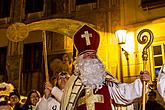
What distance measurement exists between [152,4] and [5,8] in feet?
16.6

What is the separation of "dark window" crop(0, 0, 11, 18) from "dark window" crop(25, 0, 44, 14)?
0.68 metres

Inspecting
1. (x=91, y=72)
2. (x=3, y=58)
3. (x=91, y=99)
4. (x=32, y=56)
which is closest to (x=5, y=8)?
(x=3, y=58)

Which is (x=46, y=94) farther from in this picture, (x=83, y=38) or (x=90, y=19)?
(x=90, y=19)

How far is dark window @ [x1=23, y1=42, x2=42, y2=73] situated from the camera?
38.0 ft

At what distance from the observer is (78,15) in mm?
11375

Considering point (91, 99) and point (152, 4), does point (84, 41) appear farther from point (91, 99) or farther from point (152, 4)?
point (152, 4)

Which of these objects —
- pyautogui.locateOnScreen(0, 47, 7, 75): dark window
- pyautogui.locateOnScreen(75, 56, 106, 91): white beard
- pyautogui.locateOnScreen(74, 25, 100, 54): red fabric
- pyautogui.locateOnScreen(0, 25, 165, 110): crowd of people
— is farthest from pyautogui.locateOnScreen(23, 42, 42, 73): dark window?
pyautogui.locateOnScreen(75, 56, 106, 91): white beard

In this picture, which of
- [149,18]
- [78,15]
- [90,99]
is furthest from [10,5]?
[90,99]

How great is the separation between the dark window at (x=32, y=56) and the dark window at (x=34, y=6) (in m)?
1.16

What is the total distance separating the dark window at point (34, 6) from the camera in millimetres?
12312

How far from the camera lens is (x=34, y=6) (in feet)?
40.7

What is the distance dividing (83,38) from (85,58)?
0.97 ft

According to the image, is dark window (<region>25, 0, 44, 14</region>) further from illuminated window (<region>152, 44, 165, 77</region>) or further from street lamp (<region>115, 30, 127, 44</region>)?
illuminated window (<region>152, 44, 165, 77</region>)

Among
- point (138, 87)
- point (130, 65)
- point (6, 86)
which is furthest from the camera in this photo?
point (130, 65)
